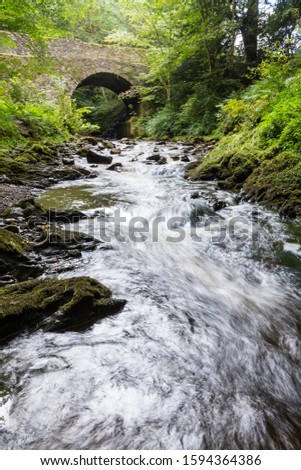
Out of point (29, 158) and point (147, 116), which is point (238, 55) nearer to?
point (147, 116)

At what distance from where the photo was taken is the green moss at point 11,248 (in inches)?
113

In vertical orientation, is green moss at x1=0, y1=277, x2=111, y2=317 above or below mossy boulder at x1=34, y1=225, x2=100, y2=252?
below

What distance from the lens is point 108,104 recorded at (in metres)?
25.0

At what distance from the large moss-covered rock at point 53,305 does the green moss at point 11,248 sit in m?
0.53

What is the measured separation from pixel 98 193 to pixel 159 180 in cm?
216

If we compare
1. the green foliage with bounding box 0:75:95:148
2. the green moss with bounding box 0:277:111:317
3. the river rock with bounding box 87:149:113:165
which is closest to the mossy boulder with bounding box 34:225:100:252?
the green moss with bounding box 0:277:111:317

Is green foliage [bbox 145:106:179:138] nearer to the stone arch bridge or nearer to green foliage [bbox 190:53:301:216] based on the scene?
the stone arch bridge

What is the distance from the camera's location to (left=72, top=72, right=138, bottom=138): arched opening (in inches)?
816

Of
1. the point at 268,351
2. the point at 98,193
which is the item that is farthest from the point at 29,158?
the point at 268,351

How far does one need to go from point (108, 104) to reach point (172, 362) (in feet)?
86.4

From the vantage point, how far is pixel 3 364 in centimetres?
177

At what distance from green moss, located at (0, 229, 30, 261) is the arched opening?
1852 centimetres

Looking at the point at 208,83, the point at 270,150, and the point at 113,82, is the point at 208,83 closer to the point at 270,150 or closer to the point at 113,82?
the point at 270,150

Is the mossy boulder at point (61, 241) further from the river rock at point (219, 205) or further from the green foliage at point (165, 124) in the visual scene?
the green foliage at point (165, 124)
